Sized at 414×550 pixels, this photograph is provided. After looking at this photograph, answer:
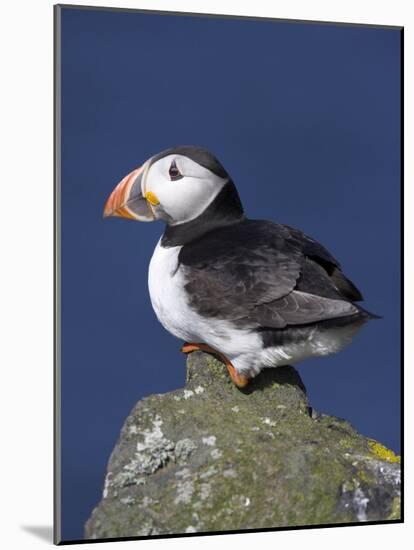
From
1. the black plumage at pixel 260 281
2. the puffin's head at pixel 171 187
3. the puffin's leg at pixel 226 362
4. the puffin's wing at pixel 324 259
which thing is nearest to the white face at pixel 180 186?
the puffin's head at pixel 171 187

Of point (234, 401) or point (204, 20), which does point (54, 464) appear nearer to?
point (234, 401)

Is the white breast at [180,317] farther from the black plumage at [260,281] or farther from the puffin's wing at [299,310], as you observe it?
the puffin's wing at [299,310]

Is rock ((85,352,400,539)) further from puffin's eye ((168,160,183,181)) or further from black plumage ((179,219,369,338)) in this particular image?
puffin's eye ((168,160,183,181))

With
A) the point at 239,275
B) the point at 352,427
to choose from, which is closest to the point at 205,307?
the point at 239,275

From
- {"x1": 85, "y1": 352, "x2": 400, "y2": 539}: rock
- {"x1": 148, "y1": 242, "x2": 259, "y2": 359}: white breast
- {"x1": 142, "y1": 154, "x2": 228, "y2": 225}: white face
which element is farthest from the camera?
{"x1": 142, "y1": 154, "x2": 228, "y2": 225}: white face

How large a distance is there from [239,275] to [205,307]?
0.29 meters

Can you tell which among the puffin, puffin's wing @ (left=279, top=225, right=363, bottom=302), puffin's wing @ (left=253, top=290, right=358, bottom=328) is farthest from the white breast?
puffin's wing @ (left=279, top=225, right=363, bottom=302)

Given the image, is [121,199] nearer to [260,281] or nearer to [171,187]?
[171,187]

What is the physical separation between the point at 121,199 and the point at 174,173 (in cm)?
38

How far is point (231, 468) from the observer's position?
796 cm

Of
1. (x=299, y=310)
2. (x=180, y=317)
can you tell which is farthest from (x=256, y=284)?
(x=180, y=317)

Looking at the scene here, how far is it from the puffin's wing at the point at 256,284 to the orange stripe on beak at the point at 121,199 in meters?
0.48

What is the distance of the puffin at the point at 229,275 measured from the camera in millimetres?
8023

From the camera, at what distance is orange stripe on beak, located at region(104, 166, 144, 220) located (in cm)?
837
